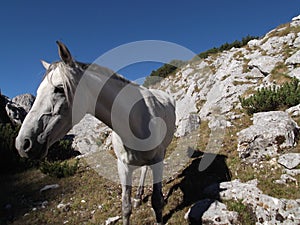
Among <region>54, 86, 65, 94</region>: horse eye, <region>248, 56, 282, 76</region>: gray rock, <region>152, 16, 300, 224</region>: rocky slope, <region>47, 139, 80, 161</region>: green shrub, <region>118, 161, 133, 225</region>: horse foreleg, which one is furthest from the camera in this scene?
<region>248, 56, 282, 76</region>: gray rock

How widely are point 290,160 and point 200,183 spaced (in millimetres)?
2120

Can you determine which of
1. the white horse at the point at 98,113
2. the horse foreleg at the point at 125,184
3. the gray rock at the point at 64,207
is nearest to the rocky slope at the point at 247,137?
the horse foreleg at the point at 125,184

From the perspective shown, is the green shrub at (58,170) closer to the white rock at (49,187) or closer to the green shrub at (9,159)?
the white rock at (49,187)

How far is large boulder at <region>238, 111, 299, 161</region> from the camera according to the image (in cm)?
552

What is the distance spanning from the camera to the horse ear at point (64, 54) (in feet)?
6.92

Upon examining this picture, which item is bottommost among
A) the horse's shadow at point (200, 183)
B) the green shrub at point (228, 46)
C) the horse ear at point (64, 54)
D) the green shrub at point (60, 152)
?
the horse's shadow at point (200, 183)

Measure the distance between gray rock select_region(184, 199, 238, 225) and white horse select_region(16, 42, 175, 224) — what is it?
2.10 ft

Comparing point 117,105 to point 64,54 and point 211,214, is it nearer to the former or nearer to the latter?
point 64,54

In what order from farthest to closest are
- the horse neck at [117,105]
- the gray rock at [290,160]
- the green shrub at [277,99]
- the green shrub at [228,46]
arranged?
the green shrub at [228,46], the green shrub at [277,99], the gray rock at [290,160], the horse neck at [117,105]

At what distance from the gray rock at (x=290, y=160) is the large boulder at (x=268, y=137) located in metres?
0.38

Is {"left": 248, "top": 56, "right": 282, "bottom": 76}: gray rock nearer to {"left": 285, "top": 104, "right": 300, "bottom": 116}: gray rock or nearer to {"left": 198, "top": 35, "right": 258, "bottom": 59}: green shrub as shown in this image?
{"left": 285, "top": 104, "right": 300, "bottom": 116}: gray rock

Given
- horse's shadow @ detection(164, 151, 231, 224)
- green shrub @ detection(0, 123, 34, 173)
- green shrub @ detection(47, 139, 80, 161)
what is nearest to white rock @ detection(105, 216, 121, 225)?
horse's shadow @ detection(164, 151, 231, 224)

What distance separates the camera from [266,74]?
11.7 metres

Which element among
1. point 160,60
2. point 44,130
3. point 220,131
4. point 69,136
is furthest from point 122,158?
point 69,136
